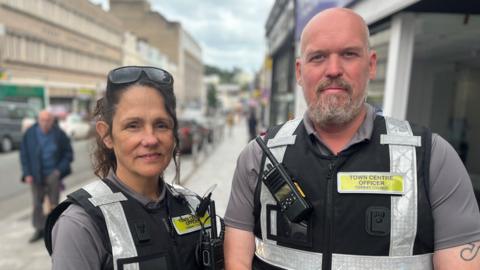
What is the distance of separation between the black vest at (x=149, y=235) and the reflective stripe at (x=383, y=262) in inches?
24.7

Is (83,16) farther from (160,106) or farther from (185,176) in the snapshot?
(160,106)

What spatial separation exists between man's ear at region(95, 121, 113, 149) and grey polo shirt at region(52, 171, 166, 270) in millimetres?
342

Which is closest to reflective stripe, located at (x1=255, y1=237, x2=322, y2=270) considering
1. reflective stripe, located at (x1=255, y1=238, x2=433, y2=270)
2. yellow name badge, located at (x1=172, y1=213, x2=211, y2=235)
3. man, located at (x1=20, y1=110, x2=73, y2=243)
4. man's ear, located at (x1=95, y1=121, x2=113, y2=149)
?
reflective stripe, located at (x1=255, y1=238, x2=433, y2=270)

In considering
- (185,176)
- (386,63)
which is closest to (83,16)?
(185,176)

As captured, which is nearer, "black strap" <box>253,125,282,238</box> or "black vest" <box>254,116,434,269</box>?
"black vest" <box>254,116,434,269</box>

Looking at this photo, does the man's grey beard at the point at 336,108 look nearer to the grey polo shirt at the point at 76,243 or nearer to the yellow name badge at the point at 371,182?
the yellow name badge at the point at 371,182

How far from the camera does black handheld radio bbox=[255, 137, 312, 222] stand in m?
1.55

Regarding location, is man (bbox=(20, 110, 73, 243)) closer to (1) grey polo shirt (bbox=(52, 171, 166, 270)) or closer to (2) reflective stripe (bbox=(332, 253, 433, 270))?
(1) grey polo shirt (bbox=(52, 171, 166, 270))

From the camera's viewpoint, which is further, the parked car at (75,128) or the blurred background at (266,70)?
the parked car at (75,128)

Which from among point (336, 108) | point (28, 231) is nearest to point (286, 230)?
point (336, 108)

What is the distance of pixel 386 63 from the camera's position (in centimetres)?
474

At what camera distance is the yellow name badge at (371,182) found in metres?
1.51

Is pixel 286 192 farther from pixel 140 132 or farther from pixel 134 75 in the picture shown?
pixel 134 75

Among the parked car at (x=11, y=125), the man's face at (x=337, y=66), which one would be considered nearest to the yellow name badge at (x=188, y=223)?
the man's face at (x=337, y=66)
